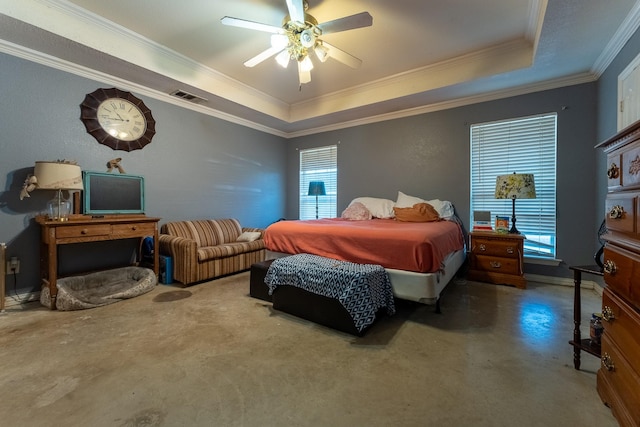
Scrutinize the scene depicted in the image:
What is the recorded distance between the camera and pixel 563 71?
118 inches

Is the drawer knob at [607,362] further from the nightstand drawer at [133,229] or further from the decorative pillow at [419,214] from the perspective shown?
the nightstand drawer at [133,229]

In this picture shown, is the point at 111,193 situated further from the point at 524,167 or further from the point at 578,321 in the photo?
the point at 524,167

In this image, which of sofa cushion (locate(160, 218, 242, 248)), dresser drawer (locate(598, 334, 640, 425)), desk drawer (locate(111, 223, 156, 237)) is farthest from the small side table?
desk drawer (locate(111, 223, 156, 237))

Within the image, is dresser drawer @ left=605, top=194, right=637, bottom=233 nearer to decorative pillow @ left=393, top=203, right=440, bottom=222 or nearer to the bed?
the bed

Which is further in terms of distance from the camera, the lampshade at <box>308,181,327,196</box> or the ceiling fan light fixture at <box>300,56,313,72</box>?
the lampshade at <box>308,181,327,196</box>

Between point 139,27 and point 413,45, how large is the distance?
9.72 ft

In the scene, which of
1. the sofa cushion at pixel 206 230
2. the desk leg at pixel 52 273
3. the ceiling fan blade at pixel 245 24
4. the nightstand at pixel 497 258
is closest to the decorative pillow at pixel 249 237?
the sofa cushion at pixel 206 230

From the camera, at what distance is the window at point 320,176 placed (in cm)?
515

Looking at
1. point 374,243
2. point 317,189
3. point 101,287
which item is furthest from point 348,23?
point 101,287

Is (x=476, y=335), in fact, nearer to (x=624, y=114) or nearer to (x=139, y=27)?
(x=624, y=114)

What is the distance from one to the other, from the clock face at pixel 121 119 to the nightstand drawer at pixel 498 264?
4738mm

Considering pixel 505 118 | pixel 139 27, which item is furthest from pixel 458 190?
pixel 139 27

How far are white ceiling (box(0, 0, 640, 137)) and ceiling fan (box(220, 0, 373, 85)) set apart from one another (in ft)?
0.86

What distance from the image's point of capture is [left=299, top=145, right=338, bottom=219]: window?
515 centimetres
